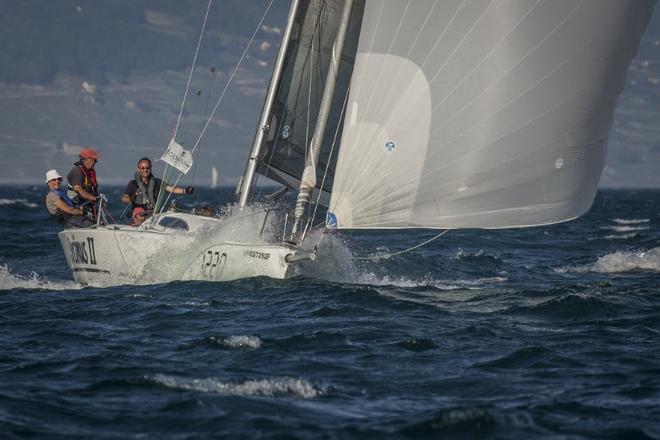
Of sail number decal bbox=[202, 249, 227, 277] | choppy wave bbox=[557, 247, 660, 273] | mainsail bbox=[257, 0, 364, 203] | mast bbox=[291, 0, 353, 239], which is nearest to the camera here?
mast bbox=[291, 0, 353, 239]

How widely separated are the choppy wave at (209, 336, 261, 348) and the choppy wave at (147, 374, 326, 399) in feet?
5.01

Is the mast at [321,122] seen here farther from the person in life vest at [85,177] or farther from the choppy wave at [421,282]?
the person in life vest at [85,177]

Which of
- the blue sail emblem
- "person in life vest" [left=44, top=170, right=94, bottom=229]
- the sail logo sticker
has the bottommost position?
the sail logo sticker

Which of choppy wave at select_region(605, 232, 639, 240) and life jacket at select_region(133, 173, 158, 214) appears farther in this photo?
choppy wave at select_region(605, 232, 639, 240)

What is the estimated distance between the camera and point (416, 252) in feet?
81.3

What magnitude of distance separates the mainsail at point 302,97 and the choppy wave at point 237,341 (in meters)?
6.01

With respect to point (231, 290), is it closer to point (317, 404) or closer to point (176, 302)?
point (176, 302)

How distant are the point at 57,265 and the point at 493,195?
33.6 ft

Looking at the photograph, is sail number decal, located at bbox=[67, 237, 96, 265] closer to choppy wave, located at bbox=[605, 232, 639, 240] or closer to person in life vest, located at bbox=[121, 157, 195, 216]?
person in life vest, located at bbox=[121, 157, 195, 216]

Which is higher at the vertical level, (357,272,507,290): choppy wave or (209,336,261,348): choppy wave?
(357,272,507,290): choppy wave

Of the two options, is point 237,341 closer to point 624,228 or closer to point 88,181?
point 88,181

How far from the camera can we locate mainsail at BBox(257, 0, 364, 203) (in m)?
17.8

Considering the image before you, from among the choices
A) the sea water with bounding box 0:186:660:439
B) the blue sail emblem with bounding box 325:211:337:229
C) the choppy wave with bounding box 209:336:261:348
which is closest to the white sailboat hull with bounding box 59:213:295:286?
the sea water with bounding box 0:186:660:439

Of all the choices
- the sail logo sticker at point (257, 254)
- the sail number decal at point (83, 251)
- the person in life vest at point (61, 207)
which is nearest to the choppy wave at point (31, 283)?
the sail number decal at point (83, 251)
